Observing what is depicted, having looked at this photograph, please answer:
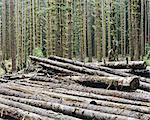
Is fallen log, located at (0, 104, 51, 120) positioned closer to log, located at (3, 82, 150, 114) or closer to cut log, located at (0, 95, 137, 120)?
cut log, located at (0, 95, 137, 120)

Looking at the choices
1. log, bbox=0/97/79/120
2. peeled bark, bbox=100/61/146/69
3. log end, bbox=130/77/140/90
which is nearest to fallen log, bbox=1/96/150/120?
log, bbox=0/97/79/120

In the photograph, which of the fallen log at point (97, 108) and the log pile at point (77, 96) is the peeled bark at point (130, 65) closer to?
the log pile at point (77, 96)

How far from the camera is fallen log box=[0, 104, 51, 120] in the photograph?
187 inches

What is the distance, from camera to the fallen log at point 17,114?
4.74m

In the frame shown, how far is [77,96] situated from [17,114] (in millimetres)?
1119

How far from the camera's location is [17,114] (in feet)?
16.6

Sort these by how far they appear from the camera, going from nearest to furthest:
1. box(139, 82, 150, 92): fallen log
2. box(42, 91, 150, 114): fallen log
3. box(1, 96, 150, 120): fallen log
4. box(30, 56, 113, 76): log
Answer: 1. box(1, 96, 150, 120): fallen log
2. box(42, 91, 150, 114): fallen log
3. box(139, 82, 150, 92): fallen log
4. box(30, 56, 113, 76): log

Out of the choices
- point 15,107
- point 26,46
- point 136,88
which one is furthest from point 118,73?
point 26,46

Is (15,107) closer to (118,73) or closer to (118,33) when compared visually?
(118,73)

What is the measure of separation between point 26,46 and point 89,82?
2789 cm

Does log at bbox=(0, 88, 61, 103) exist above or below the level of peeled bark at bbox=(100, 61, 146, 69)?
below

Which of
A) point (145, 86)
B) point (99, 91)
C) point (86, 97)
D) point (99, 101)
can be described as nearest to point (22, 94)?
point (86, 97)

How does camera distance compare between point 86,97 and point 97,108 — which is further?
point 86,97

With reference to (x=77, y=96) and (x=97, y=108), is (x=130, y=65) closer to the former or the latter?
(x=77, y=96)
